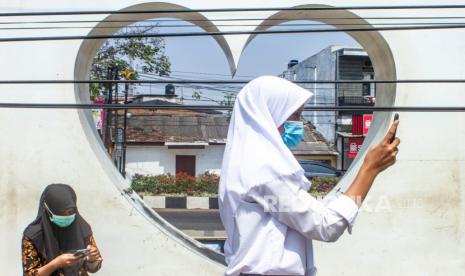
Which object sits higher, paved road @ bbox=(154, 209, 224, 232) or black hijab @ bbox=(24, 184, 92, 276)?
black hijab @ bbox=(24, 184, 92, 276)

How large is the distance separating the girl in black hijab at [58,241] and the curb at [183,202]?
11927 millimetres

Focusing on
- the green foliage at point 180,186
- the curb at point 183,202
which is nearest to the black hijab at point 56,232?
the curb at point 183,202

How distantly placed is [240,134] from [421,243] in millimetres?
2945

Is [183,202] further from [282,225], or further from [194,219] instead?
[282,225]

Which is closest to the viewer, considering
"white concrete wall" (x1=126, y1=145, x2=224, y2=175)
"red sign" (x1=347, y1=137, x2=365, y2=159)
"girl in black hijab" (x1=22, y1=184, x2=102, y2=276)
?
"girl in black hijab" (x1=22, y1=184, x2=102, y2=276)

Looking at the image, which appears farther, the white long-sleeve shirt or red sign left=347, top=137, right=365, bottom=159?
red sign left=347, top=137, right=365, bottom=159

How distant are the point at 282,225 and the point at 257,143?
0.25 metres

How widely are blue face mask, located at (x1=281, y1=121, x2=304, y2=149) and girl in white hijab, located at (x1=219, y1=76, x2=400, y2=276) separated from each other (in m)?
0.18

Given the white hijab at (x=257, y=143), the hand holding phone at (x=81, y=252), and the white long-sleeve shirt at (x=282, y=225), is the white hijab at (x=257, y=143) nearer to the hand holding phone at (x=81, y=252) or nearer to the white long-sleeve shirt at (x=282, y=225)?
the white long-sleeve shirt at (x=282, y=225)

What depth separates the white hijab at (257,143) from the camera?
1.76 m

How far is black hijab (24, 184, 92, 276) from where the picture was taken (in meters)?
3.15

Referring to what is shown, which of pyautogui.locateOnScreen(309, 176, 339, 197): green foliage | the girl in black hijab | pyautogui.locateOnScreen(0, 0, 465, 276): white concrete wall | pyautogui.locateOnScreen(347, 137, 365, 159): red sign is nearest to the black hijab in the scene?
the girl in black hijab

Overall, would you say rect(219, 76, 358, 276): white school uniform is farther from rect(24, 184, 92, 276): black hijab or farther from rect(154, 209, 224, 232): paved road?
rect(154, 209, 224, 232): paved road

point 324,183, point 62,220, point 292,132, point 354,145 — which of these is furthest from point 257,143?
point 354,145
